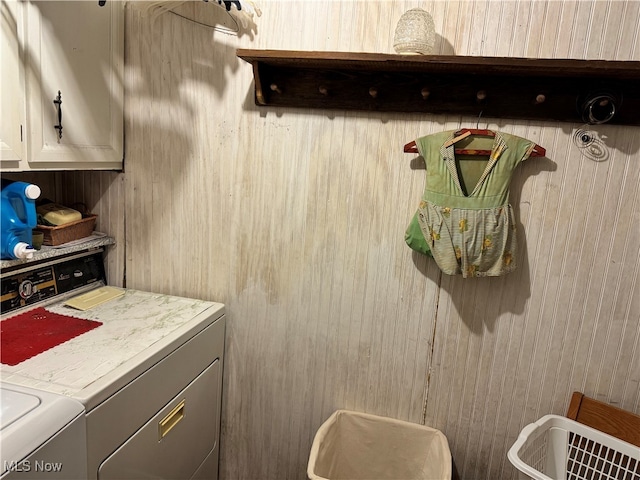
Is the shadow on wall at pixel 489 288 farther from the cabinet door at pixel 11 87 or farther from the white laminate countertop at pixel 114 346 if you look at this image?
the cabinet door at pixel 11 87

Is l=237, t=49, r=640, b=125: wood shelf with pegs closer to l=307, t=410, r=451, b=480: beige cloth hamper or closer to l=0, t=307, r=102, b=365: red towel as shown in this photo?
l=0, t=307, r=102, b=365: red towel

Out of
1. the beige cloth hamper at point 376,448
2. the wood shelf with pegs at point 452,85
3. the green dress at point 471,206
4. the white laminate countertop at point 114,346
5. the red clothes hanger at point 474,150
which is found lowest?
the beige cloth hamper at point 376,448

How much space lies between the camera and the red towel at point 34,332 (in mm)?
1220

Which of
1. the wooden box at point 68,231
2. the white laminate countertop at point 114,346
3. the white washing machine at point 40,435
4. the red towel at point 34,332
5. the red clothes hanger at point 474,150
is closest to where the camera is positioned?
the white washing machine at point 40,435

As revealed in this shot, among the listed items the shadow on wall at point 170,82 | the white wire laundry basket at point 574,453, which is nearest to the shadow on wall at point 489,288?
the white wire laundry basket at point 574,453

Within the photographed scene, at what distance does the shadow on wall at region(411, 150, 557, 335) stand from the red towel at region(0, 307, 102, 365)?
43.4 inches

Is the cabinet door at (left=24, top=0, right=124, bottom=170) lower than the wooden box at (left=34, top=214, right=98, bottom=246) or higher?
higher

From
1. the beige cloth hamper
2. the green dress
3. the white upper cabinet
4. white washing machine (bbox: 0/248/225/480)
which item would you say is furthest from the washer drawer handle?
the green dress

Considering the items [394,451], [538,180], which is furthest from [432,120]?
[394,451]

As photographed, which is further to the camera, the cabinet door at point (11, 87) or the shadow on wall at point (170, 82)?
the shadow on wall at point (170, 82)

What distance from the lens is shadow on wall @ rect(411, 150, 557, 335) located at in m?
1.42

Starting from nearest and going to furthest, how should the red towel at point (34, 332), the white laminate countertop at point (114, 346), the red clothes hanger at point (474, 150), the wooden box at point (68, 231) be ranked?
the white laminate countertop at point (114, 346) < the red towel at point (34, 332) < the red clothes hanger at point (474, 150) < the wooden box at point (68, 231)

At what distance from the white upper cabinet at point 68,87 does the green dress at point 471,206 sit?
1077 mm

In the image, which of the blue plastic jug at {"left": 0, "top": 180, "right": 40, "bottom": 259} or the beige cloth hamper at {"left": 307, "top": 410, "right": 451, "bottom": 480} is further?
the beige cloth hamper at {"left": 307, "top": 410, "right": 451, "bottom": 480}
